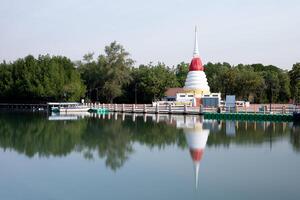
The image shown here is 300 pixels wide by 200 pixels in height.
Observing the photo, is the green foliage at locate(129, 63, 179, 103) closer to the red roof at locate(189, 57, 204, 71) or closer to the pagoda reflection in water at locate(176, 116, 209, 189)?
the red roof at locate(189, 57, 204, 71)

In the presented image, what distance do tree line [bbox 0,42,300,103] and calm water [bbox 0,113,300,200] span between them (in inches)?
1580

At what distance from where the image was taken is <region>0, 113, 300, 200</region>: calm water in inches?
490

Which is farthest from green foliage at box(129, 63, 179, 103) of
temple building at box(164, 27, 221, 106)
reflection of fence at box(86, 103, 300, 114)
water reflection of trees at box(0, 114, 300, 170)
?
water reflection of trees at box(0, 114, 300, 170)

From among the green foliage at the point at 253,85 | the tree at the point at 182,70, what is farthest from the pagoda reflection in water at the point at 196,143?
the tree at the point at 182,70

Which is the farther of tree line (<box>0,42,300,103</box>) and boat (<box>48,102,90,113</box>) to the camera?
tree line (<box>0,42,300,103</box>)

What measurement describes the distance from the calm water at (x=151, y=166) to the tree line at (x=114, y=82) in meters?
40.1

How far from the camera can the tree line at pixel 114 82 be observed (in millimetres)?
67250

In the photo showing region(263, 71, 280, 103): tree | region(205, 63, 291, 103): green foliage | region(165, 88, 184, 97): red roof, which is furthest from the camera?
region(263, 71, 280, 103): tree

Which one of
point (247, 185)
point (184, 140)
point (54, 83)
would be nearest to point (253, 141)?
point (184, 140)

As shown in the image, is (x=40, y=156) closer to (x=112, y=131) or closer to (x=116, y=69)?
(x=112, y=131)

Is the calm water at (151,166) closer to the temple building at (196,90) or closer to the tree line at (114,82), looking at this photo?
the temple building at (196,90)

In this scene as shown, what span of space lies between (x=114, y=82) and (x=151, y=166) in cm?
5177

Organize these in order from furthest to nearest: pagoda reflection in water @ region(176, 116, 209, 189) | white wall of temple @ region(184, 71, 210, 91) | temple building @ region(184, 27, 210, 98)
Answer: white wall of temple @ region(184, 71, 210, 91) → temple building @ region(184, 27, 210, 98) → pagoda reflection in water @ region(176, 116, 209, 189)

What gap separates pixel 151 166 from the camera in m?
16.5
